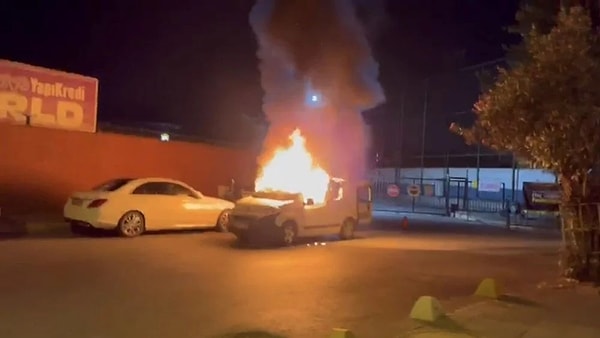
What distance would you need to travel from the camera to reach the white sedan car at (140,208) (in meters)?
17.6

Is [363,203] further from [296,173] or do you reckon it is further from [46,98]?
[46,98]

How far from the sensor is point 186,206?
63.7 feet

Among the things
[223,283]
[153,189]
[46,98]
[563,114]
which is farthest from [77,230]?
[563,114]

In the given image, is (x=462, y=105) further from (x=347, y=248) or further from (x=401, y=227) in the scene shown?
(x=347, y=248)

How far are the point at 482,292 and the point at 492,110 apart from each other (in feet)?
11.0

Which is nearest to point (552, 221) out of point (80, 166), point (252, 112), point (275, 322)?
point (252, 112)

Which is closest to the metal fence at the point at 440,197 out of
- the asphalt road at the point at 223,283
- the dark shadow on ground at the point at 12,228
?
the asphalt road at the point at 223,283

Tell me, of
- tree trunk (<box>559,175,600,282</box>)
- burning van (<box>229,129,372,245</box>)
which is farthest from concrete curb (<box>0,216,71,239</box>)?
tree trunk (<box>559,175,600,282</box>)

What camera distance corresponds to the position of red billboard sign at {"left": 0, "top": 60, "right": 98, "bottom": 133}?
70.9 feet

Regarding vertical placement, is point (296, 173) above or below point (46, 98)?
below

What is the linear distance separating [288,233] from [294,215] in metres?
0.47

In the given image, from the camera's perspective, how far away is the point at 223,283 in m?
11.7

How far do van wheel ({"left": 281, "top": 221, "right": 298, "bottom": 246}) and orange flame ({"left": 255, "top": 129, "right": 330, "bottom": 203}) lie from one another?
1.47 metres

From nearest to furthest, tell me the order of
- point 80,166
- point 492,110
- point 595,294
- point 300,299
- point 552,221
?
point 300,299, point 595,294, point 492,110, point 80,166, point 552,221
